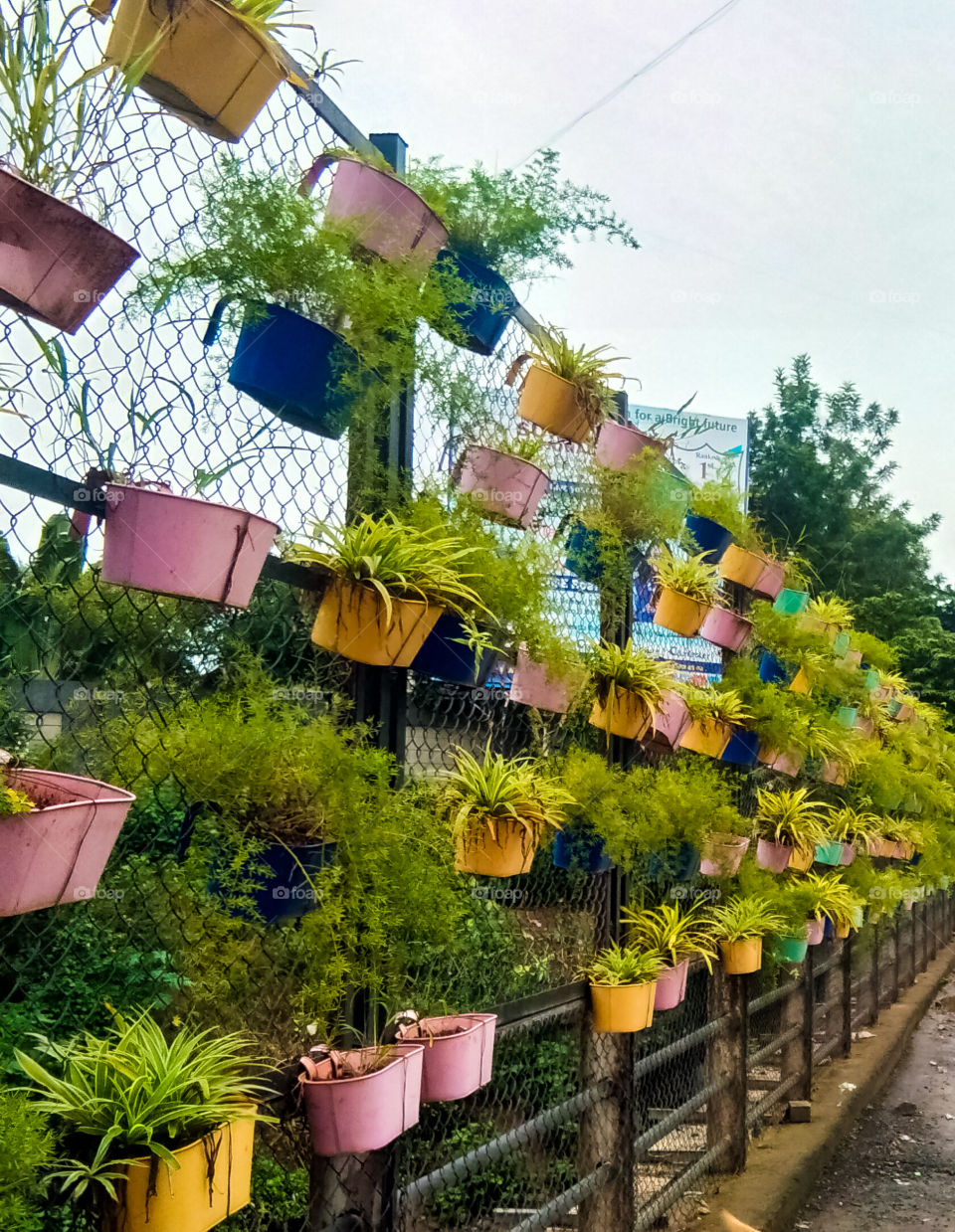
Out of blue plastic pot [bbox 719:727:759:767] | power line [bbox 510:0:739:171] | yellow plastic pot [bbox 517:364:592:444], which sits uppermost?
power line [bbox 510:0:739:171]

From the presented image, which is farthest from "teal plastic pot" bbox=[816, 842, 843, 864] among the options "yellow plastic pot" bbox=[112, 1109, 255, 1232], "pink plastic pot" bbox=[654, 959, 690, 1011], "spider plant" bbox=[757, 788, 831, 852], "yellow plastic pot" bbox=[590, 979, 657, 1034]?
"yellow plastic pot" bbox=[112, 1109, 255, 1232]

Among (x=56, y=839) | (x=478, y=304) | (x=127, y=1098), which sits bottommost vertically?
(x=127, y=1098)

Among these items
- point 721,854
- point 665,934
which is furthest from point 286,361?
point 721,854

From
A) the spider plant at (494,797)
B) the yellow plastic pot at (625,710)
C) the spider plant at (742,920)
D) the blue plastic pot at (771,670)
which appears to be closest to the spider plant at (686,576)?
the yellow plastic pot at (625,710)

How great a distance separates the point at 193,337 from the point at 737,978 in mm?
3678

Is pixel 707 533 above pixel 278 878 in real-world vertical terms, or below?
above

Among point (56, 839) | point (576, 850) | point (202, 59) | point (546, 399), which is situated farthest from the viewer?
point (576, 850)

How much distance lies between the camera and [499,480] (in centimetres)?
245

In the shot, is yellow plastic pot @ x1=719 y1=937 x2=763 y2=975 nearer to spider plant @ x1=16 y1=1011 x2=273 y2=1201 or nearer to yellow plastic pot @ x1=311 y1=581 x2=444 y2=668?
yellow plastic pot @ x1=311 y1=581 x2=444 y2=668

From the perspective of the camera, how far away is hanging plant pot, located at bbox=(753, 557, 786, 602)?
14.4 ft

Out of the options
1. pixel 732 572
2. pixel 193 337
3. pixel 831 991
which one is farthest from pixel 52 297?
pixel 831 991

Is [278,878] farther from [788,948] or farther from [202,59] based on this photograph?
[788,948]

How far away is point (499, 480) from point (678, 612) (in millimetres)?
1395

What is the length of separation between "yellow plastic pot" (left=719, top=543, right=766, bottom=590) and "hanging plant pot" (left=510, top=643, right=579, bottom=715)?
1664 mm
